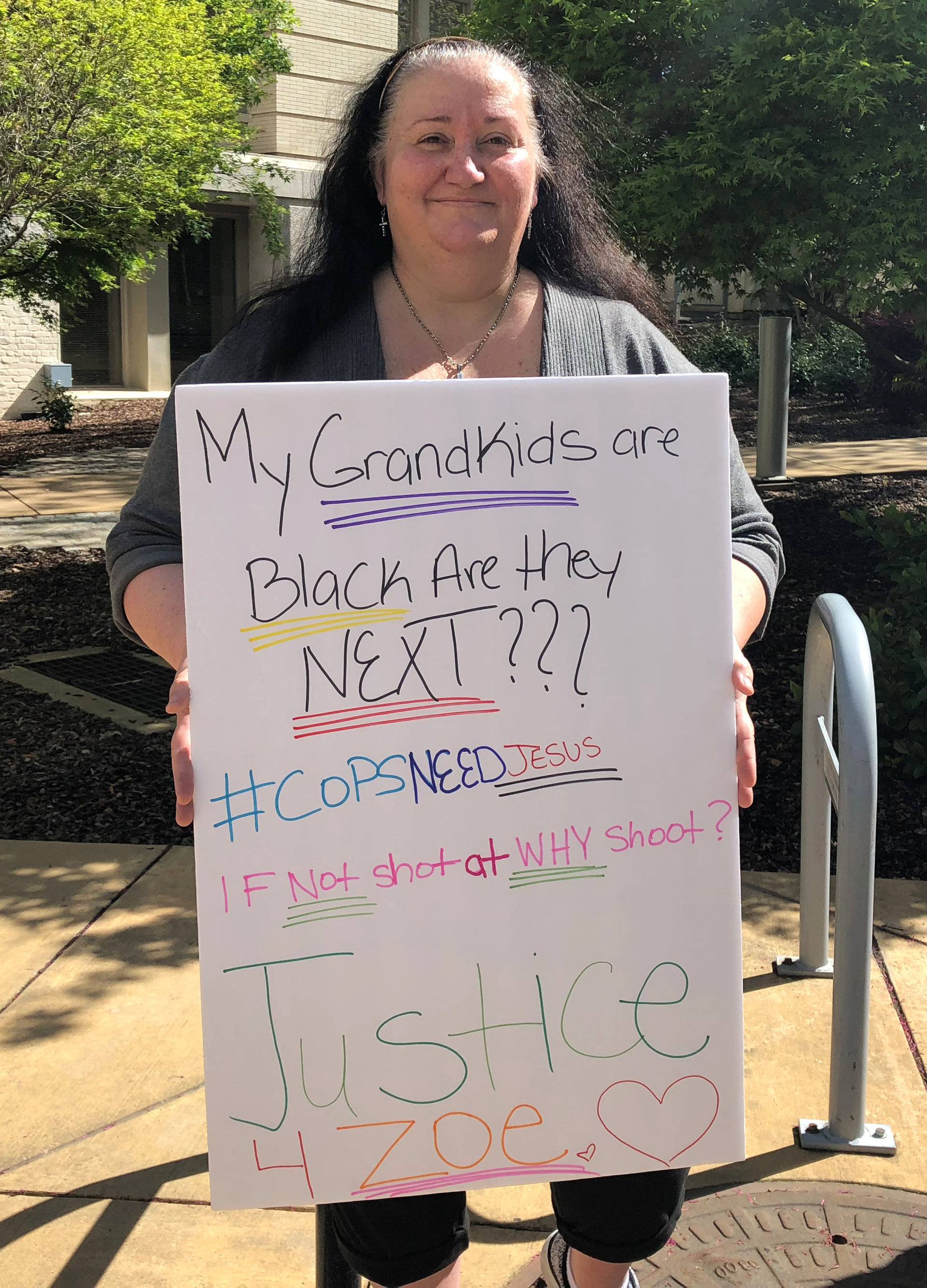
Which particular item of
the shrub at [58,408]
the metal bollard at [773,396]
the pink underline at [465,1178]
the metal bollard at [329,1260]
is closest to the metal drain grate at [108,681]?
the metal bollard at [329,1260]

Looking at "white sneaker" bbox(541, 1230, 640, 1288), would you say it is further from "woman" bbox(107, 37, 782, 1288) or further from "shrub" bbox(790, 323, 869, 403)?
"shrub" bbox(790, 323, 869, 403)

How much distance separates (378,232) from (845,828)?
4.59 feet

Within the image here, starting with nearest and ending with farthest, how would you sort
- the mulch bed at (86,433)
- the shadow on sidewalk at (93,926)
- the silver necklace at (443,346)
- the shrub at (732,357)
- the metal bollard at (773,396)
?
the silver necklace at (443,346), the shadow on sidewalk at (93,926), the metal bollard at (773,396), the mulch bed at (86,433), the shrub at (732,357)

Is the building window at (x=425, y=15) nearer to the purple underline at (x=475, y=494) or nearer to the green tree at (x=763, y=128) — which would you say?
the green tree at (x=763, y=128)

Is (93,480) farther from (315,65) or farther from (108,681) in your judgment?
(315,65)

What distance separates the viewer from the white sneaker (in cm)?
207

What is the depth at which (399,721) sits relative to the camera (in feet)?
5.57

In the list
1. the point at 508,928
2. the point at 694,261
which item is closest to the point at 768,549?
the point at 508,928

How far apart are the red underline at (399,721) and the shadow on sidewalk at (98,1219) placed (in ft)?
3.99

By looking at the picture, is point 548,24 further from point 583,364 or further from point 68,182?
point 583,364

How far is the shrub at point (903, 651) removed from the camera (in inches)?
184

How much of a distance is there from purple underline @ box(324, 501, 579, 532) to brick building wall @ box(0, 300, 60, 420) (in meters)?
17.5

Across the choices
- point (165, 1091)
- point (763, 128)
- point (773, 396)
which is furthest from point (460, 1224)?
point (773, 396)

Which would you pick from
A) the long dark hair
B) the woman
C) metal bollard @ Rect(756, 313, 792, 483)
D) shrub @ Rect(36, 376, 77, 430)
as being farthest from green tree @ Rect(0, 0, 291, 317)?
the woman
